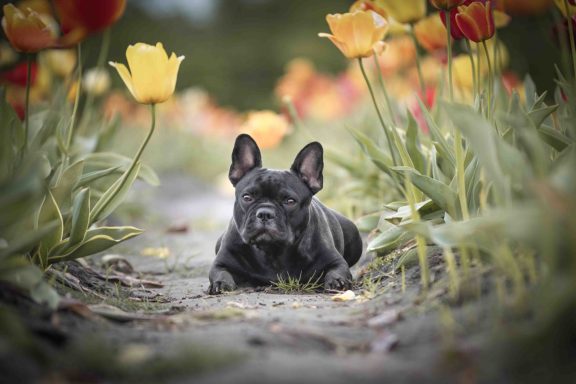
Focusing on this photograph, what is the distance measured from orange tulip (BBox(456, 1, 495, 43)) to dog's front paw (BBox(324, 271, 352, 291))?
1.44 metres

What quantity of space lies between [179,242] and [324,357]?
3568 millimetres

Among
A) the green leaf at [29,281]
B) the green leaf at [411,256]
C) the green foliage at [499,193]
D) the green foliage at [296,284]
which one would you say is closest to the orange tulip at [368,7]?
the green foliage at [499,193]

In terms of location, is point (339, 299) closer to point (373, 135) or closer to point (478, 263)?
point (478, 263)

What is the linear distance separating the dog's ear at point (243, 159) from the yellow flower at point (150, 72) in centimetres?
87

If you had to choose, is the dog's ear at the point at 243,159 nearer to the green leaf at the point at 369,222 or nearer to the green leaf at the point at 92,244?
the green leaf at the point at 92,244

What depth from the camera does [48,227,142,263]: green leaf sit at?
10.6ft

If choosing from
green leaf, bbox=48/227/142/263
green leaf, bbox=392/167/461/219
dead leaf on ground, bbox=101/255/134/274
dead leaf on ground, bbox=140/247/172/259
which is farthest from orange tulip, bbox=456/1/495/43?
dead leaf on ground, bbox=140/247/172/259

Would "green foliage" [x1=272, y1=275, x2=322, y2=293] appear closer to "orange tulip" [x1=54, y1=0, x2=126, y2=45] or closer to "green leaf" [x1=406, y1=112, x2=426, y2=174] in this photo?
"green leaf" [x1=406, y1=112, x2=426, y2=174]

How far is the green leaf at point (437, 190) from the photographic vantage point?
10.5 ft

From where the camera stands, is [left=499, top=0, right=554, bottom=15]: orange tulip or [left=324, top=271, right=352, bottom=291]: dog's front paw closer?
[left=324, top=271, right=352, bottom=291]: dog's front paw

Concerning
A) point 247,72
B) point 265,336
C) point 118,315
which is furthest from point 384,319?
point 247,72

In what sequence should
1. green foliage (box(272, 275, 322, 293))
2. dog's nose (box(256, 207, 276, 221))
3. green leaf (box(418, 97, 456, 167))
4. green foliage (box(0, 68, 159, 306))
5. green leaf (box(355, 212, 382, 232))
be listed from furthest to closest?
green leaf (box(355, 212, 382, 232))
green foliage (box(272, 275, 322, 293))
dog's nose (box(256, 207, 276, 221))
green leaf (box(418, 97, 456, 167))
green foliage (box(0, 68, 159, 306))

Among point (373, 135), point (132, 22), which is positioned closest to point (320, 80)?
point (373, 135)

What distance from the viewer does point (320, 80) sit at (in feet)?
29.1
